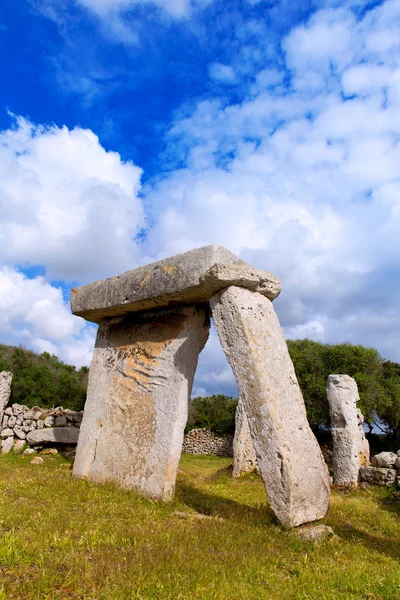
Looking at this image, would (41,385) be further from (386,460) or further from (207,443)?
(386,460)

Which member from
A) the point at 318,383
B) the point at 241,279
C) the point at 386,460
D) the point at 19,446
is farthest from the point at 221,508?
the point at 318,383

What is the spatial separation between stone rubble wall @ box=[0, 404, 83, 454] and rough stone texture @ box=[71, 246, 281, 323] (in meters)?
4.56

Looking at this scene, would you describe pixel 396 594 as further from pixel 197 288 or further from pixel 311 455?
pixel 197 288

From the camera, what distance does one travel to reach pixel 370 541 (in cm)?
522

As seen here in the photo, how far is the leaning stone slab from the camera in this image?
1079 cm

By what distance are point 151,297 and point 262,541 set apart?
3.63 metres

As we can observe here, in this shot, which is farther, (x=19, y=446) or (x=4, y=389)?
(x=4, y=389)

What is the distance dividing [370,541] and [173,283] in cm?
415

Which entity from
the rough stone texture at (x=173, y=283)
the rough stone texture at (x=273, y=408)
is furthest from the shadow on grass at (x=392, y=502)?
the rough stone texture at (x=173, y=283)

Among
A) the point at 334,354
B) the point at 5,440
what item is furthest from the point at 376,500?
the point at 334,354

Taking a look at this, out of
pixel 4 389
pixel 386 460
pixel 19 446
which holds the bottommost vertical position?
pixel 19 446

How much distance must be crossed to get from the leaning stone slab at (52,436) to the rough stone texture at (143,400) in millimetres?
3787

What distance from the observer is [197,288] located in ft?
19.8

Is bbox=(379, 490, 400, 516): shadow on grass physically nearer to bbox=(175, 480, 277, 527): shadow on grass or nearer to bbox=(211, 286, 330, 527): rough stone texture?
bbox=(175, 480, 277, 527): shadow on grass
